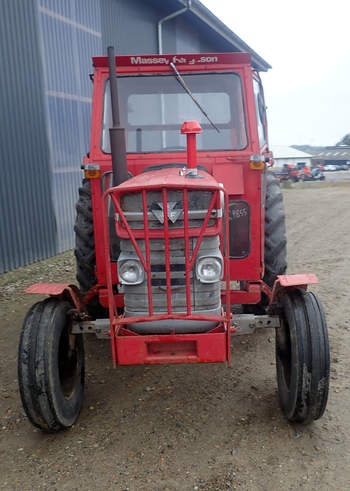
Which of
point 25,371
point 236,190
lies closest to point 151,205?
point 236,190

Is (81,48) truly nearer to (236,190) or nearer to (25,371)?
(236,190)

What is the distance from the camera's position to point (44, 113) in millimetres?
7480

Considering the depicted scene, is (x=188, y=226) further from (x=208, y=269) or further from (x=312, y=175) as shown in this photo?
(x=312, y=175)

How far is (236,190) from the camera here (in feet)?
11.1

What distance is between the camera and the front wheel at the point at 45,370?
105 inches

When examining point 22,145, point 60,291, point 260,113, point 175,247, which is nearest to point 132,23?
point 22,145

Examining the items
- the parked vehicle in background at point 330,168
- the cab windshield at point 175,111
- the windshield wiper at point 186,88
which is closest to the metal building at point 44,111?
the cab windshield at point 175,111

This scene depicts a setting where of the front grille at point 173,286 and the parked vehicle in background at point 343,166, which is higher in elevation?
the front grille at point 173,286

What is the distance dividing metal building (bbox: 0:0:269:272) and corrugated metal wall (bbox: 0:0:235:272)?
0.05 feet

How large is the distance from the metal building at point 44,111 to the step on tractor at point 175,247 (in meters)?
3.56

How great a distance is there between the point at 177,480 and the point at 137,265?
1.20m

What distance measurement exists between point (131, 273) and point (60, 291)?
0.55 metres

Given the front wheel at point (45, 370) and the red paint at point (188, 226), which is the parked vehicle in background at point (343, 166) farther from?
the front wheel at point (45, 370)

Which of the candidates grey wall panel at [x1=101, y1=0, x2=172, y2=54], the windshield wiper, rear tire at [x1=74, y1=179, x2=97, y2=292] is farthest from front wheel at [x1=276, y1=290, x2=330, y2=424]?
grey wall panel at [x1=101, y1=0, x2=172, y2=54]
